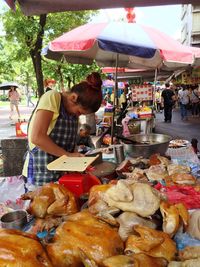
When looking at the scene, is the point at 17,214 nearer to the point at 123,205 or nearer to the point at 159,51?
the point at 123,205

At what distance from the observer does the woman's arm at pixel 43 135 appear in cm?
240

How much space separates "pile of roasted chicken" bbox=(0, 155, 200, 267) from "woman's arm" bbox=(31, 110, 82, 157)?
2.72 feet

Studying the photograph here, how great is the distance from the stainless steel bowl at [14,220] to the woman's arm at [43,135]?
822 mm

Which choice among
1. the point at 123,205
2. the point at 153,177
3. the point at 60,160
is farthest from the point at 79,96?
the point at 123,205

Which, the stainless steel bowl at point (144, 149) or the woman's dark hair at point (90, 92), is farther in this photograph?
the stainless steel bowl at point (144, 149)

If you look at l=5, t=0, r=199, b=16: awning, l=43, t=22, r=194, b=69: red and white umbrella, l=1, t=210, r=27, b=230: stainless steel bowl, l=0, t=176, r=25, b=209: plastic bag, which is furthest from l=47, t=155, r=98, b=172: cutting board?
l=0, t=176, r=25, b=209: plastic bag

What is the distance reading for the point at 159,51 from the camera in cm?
387

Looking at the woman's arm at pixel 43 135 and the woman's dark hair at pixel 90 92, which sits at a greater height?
the woman's dark hair at pixel 90 92

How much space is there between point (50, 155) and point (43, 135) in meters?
0.24

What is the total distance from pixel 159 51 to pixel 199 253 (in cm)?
322

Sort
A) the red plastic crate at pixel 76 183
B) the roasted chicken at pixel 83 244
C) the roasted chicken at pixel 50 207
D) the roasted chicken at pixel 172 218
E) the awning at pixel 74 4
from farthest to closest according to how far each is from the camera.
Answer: the awning at pixel 74 4, the red plastic crate at pixel 76 183, the roasted chicken at pixel 50 207, the roasted chicken at pixel 172 218, the roasted chicken at pixel 83 244

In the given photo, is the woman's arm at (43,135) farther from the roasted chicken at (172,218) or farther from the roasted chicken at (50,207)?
the roasted chicken at (172,218)

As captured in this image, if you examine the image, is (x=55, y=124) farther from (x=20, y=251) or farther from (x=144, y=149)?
(x=20, y=251)

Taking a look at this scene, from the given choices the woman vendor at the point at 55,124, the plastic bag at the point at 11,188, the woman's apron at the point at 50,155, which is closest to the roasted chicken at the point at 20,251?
the woman vendor at the point at 55,124
